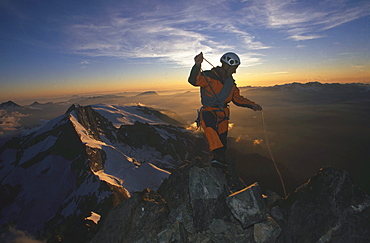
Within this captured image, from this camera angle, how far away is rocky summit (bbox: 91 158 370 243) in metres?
4.96

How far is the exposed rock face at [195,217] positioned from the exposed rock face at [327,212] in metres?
0.77

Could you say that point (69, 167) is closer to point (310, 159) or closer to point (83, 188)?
point (83, 188)

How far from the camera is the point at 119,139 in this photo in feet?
382

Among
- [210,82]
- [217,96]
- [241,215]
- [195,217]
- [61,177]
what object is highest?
[210,82]

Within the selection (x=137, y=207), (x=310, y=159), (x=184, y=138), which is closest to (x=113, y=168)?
(x=137, y=207)

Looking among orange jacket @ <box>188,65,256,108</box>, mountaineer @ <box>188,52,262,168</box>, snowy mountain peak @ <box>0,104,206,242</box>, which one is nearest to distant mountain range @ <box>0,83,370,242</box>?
snowy mountain peak @ <box>0,104,206,242</box>

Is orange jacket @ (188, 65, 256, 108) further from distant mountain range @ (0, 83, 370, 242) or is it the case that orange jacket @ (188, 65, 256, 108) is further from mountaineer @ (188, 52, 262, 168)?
distant mountain range @ (0, 83, 370, 242)

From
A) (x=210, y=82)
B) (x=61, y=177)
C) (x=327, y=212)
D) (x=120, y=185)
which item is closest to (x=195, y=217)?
(x=327, y=212)

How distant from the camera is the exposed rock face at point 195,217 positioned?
5.19 meters

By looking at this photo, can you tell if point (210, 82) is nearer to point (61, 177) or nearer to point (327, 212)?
point (327, 212)

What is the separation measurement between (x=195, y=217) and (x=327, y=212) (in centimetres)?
392

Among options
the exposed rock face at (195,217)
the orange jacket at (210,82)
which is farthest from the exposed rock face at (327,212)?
the orange jacket at (210,82)

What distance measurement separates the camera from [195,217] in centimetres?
564

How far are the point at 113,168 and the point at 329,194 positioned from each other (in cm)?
7099
